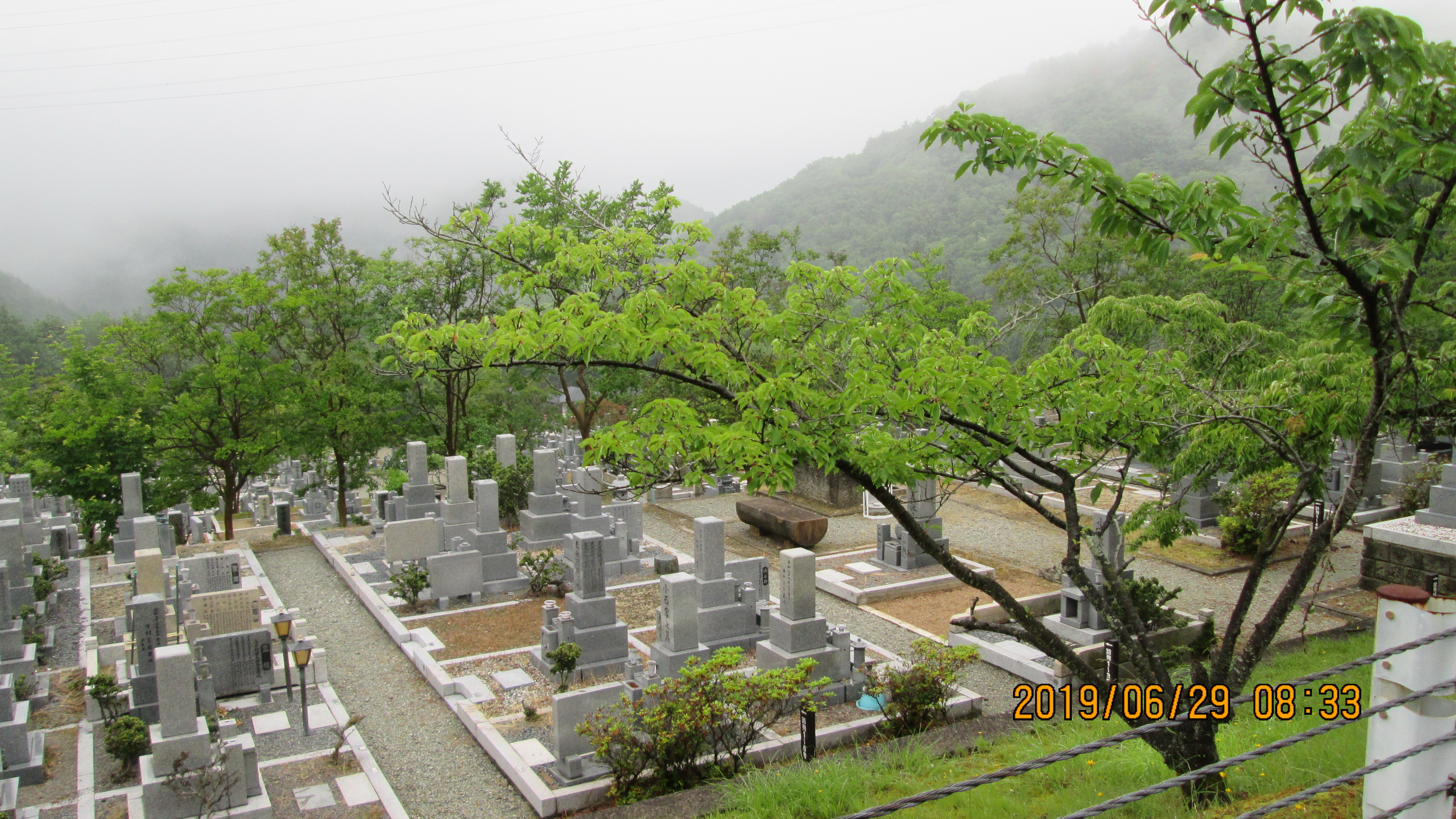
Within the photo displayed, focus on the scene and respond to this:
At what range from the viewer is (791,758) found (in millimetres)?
9672

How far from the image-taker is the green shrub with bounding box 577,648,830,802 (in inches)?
352

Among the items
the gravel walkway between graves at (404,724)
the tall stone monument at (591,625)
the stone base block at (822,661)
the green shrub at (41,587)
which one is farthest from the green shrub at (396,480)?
the stone base block at (822,661)

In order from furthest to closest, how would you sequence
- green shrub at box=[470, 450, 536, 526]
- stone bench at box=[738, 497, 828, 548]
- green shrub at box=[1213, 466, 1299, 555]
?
1. green shrub at box=[470, 450, 536, 526]
2. stone bench at box=[738, 497, 828, 548]
3. green shrub at box=[1213, 466, 1299, 555]

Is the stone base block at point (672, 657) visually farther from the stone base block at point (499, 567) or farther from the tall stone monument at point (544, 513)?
the tall stone monument at point (544, 513)

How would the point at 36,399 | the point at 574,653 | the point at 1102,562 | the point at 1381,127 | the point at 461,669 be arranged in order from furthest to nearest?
the point at 36,399, the point at 461,669, the point at 574,653, the point at 1102,562, the point at 1381,127

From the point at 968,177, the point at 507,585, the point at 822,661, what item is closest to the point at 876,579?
the point at 822,661

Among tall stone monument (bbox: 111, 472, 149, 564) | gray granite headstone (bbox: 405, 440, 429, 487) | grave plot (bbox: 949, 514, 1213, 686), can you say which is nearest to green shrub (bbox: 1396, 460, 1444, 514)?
grave plot (bbox: 949, 514, 1213, 686)

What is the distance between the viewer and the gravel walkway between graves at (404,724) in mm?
9273

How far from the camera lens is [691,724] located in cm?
896

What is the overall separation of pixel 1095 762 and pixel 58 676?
560 inches

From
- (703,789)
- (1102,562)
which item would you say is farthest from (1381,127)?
(703,789)

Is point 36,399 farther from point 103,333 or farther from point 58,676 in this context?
point 58,676
